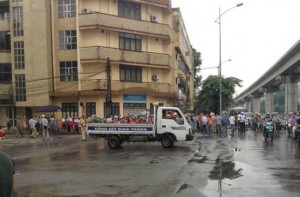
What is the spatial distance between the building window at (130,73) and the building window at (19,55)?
10250 mm

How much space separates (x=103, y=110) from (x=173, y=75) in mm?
11095

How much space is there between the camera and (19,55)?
139ft

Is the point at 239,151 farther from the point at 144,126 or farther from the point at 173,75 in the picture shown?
the point at 173,75

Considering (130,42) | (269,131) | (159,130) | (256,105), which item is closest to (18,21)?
(130,42)

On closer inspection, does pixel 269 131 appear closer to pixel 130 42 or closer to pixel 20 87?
pixel 130 42

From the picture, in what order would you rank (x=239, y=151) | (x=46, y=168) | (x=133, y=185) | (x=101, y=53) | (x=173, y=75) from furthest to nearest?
(x=173, y=75), (x=101, y=53), (x=239, y=151), (x=46, y=168), (x=133, y=185)

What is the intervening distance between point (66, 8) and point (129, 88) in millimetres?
10141

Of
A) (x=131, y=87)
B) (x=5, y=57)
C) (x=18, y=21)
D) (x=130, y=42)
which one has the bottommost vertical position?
(x=131, y=87)

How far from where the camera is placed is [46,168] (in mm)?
14172

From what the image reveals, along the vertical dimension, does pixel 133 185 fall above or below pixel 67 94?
below

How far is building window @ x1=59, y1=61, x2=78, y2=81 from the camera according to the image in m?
40.5

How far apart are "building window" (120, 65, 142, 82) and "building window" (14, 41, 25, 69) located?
10.3 meters

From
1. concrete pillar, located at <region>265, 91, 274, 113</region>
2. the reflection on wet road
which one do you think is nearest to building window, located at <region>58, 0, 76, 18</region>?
the reflection on wet road

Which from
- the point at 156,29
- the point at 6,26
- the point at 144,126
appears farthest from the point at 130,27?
the point at 144,126
